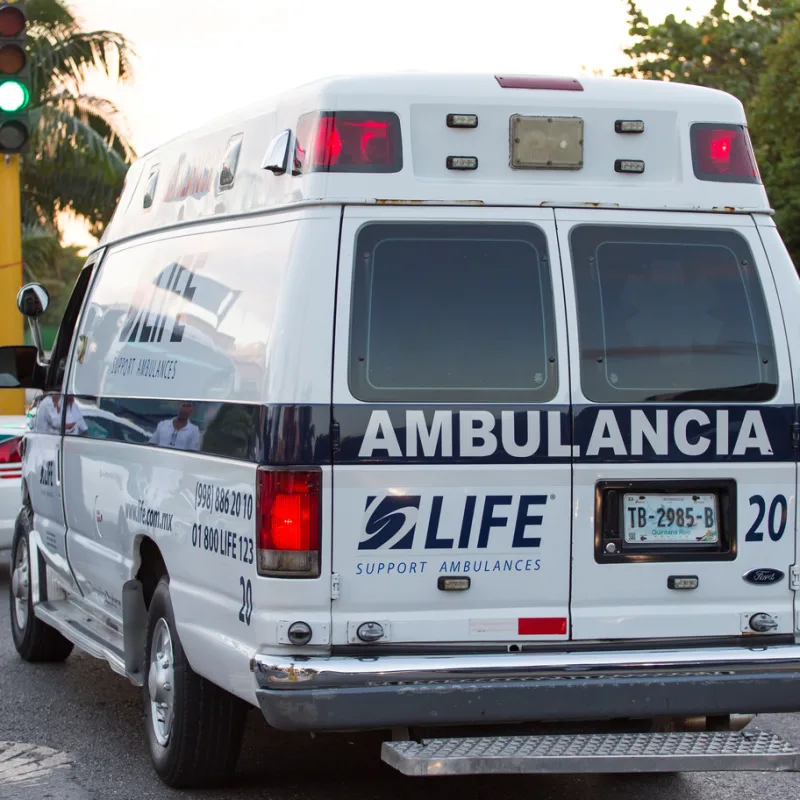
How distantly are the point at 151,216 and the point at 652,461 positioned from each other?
2716 millimetres

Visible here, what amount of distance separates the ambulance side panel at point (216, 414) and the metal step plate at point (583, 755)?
1.64 ft

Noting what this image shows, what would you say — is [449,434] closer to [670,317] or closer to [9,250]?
[670,317]

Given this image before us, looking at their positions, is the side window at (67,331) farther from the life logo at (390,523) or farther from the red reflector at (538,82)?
the life logo at (390,523)

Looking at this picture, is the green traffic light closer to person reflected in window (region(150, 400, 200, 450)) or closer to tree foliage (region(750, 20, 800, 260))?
person reflected in window (region(150, 400, 200, 450))

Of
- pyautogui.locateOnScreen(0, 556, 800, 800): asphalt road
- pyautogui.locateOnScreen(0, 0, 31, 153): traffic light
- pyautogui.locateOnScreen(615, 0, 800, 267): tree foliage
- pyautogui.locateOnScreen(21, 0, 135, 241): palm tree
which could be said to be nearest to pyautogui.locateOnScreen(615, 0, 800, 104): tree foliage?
pyautogui.locateOnScreen(615, 0, 800, 267): tree foliage

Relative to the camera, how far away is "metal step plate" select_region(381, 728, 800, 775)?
4.65 metres

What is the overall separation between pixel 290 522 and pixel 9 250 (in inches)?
367

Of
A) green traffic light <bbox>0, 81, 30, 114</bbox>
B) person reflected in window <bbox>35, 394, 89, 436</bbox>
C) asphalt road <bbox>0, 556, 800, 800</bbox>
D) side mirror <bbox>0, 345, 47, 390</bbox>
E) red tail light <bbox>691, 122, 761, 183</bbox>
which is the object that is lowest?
asphalt road <bbox>0, 556, 800, 800</bbox>

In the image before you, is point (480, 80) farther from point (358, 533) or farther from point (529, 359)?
point (358, 533)

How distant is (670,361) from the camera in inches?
202

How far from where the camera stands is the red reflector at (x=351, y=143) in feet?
16.6

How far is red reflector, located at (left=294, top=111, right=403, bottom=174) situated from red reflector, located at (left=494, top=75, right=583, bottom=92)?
0.46 metres

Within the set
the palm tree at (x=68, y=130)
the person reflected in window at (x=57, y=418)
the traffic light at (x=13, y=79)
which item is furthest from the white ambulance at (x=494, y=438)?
the palm tree at (x=68, y=130)

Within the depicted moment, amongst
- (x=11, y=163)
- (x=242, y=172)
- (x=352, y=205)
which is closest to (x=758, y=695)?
(x=352, y=205)
